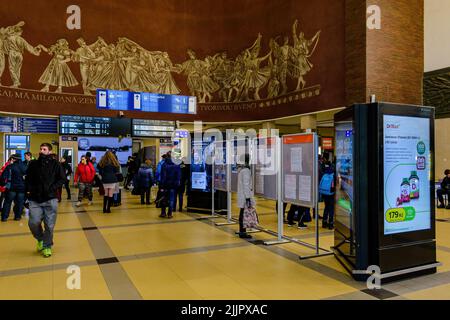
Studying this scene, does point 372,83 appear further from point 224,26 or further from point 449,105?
point 224,26

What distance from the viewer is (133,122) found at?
14453 mm

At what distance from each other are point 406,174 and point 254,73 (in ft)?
46.9

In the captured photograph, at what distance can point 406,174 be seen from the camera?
3883 mm

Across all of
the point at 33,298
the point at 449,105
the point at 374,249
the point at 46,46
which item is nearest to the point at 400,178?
the point at 374,249

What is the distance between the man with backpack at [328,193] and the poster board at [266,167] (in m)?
1.54

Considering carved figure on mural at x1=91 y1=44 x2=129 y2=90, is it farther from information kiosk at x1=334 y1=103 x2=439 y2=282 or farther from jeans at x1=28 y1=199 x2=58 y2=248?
information kiosk at x1=334 y1=103 x2=439 y2=282

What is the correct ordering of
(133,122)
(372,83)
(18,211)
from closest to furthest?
(18,211)
(372,83)
(133,122)

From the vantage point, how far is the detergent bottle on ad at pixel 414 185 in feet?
12.9

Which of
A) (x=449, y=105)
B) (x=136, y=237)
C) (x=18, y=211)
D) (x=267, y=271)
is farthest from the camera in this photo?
(x=449, y=105)

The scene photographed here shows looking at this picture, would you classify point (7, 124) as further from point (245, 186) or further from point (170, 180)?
point (245, 186)

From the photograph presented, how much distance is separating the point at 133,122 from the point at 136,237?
9.30 metres

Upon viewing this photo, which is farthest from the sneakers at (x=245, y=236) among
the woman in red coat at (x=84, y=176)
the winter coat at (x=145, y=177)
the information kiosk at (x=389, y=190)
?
the woman in red coat at (x=84, y=176)

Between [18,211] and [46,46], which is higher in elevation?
[46,46]

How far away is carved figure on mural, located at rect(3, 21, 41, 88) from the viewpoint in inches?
553
